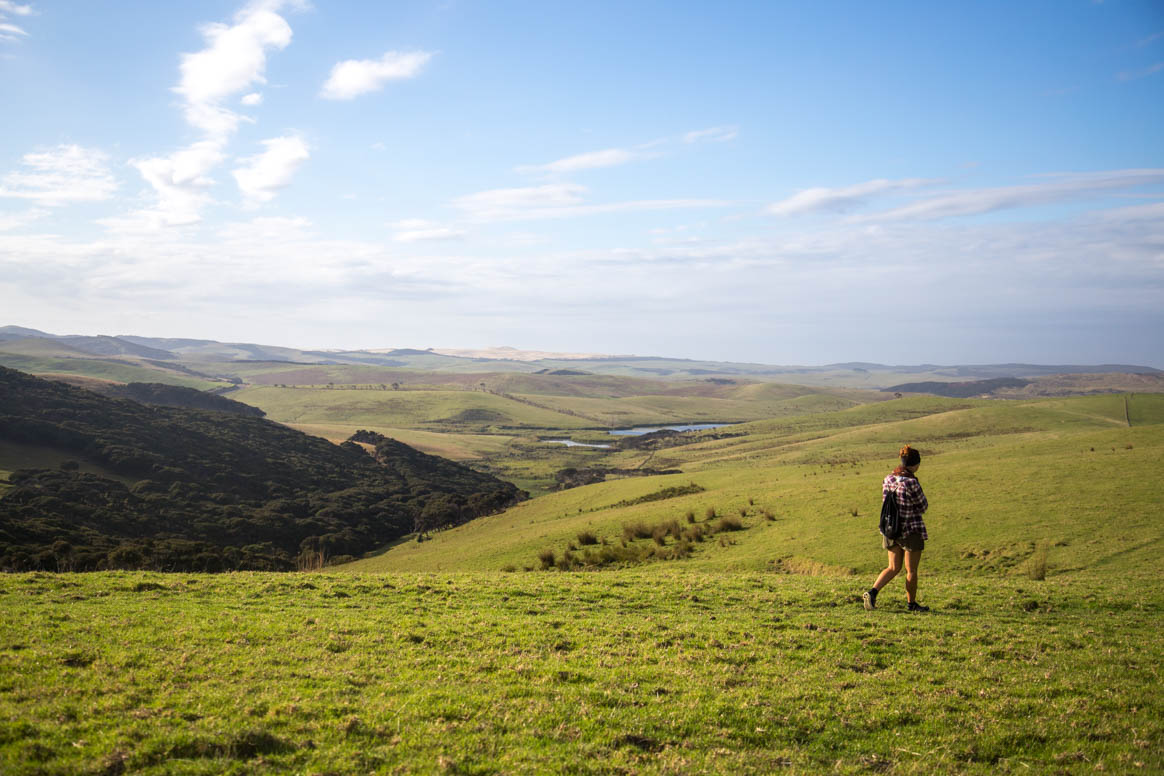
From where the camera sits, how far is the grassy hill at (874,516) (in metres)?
20.9

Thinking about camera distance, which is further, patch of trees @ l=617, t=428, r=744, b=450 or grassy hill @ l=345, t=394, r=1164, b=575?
patch of trees @ l=617, t=428, r=744, b=450

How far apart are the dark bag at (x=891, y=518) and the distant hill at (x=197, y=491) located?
2854cm

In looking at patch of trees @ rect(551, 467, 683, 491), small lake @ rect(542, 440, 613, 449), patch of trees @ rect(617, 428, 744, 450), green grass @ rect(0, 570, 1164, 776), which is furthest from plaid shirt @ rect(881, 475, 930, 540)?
small lake @ rect(542, 440, 613, 449)

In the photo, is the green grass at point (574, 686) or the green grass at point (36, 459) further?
the green grass at point (36, 459)

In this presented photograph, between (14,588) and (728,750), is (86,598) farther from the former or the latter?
(728,750)

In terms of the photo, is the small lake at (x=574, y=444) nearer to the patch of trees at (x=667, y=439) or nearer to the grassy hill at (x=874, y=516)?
the patch of trees at (x=667, y=439)

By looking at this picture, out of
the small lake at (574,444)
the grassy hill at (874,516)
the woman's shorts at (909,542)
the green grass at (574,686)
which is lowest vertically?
the small lake at (574,444)

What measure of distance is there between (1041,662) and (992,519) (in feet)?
53.7

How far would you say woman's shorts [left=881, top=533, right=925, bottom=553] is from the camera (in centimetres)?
1279

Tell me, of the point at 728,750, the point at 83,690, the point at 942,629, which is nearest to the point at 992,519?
the point at 942,629

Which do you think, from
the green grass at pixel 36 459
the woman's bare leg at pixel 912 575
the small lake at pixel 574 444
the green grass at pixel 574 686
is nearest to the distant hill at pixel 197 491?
the green grass at pixel 36 459

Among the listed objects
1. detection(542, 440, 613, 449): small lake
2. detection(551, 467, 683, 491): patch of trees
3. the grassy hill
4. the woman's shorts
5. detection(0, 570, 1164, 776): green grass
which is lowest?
detection(542, 440, 613, 449): small lake

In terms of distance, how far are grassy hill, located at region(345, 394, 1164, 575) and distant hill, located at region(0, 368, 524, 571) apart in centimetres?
1351

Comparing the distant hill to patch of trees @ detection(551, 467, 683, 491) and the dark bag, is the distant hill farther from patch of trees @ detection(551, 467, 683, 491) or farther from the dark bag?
the dark bag
